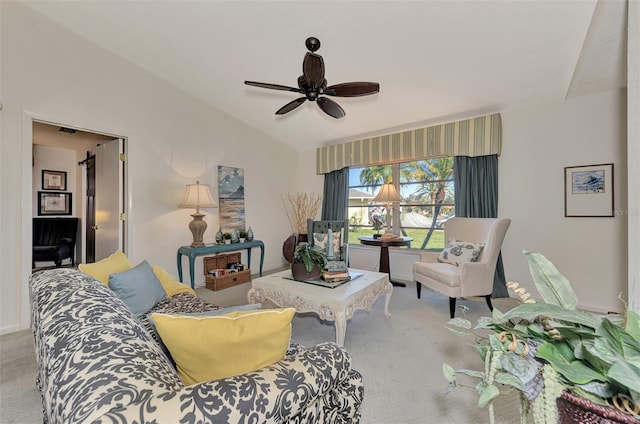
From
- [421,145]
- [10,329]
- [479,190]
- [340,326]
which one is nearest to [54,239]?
[10,329]

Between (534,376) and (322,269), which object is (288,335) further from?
(322,269)

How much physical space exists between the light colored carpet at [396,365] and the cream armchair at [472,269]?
0.28 metres

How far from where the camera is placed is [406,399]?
1.65 meters

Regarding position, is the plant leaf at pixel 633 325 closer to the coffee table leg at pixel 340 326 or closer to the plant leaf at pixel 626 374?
the plant leaf at pixel 626 374

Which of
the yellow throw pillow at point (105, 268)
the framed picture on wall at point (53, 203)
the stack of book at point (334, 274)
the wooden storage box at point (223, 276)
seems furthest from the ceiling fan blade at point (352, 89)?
the framed picture on wall at point (53, 203)

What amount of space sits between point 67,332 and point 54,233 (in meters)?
5.82

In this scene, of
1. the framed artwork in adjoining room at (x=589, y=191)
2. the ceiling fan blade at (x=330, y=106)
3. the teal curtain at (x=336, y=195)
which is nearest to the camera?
the ceiling fan blade at (x=330, y=106)

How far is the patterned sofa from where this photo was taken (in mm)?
536

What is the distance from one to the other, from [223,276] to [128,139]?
2.11 metres

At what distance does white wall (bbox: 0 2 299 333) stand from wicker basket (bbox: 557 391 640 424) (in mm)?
3913

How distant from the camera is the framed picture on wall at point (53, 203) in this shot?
5035 mm

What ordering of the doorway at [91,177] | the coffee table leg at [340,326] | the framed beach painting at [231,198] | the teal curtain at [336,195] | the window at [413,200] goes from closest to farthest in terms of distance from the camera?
1. the coffee table leg at [340,326]
2. the doorway at [91,177]
3. the window at [413,200]
4. the framed beach painting at [231,198]
5. the teal curtain at [336,195]

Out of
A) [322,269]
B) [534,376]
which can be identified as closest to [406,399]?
[322,269]

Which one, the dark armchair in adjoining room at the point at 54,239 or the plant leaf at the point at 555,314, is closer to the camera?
the plant leaf at the point at 555,314
